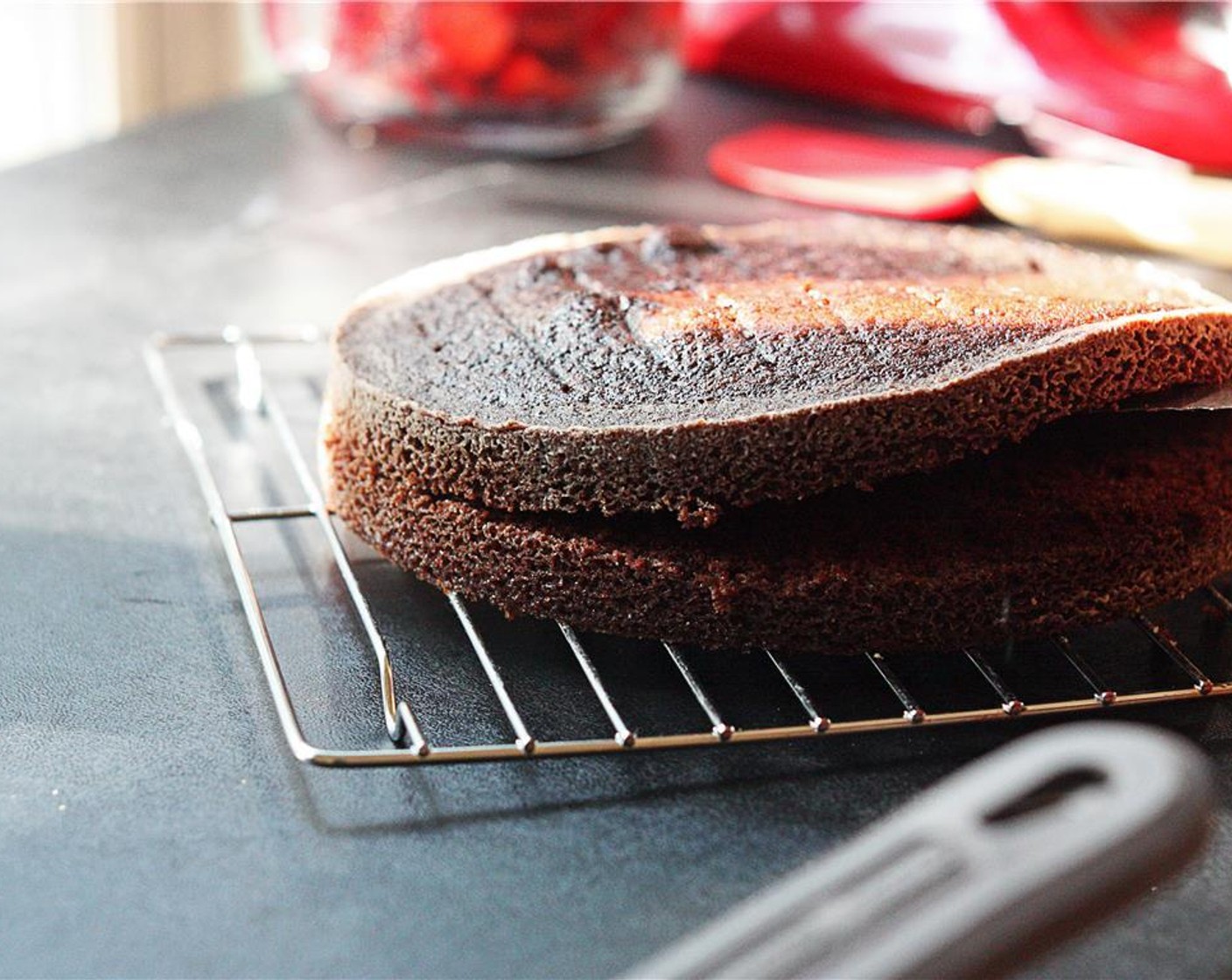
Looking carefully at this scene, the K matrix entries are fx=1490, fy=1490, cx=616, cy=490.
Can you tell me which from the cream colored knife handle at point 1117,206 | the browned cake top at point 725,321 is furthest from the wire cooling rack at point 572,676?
the cream colored knife handle at point 1117,206

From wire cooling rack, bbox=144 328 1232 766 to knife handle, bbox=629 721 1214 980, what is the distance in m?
0.32

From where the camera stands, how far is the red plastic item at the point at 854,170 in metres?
1.79

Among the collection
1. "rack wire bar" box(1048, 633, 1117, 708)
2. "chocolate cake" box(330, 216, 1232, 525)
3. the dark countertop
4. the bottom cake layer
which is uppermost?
"chocolate cake" box(330, 216, 1232, 525)

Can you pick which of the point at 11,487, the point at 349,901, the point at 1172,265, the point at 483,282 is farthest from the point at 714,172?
the point at 349,901

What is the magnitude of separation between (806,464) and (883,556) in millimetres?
86

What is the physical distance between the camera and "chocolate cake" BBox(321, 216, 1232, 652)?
857mm

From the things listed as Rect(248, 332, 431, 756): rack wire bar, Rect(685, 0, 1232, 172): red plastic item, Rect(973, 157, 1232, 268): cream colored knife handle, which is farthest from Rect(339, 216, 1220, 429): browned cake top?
Rect(685, 0, 1232, 172): red plastic item

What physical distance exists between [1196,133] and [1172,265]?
34 cm

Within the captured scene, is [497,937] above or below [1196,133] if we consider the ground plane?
below

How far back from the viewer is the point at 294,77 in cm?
232

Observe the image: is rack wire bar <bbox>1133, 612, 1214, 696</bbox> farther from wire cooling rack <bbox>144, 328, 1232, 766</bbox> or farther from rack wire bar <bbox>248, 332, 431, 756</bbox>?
rack wire bar <bbox>248, 332, 431, 756</bbox>

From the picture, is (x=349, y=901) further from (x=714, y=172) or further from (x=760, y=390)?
(x=714, y=172)

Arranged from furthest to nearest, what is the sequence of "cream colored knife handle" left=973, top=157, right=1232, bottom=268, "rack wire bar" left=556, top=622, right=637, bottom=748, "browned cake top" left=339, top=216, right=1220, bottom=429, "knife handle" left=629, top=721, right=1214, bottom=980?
"cream colored knife handle" left=973, top=157, right=1232, bottom=268 < "browned cake top" left=339, top=216, right=1220, bottom=429 < "rack wire bar" left=556, top=622, right=637, bottom=748 < "knife handle" left=629, top=721, right=1214, bottom=980

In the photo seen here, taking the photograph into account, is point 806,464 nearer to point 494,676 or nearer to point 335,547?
point 494,676
